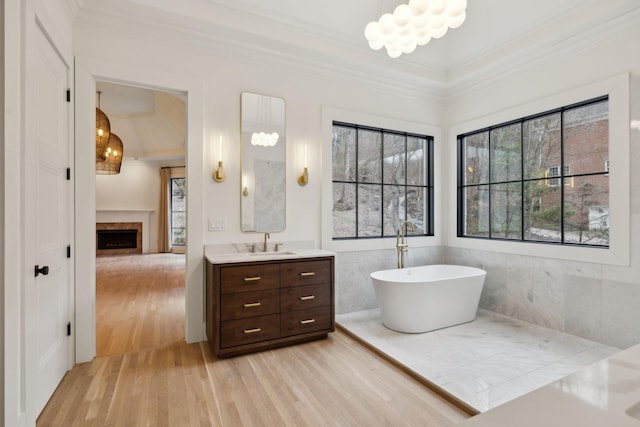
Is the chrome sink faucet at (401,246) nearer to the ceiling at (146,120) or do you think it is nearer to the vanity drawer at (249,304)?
the vanity drawer at (249,304)

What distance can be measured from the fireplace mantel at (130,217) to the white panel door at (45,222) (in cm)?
772

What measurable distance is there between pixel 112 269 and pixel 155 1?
602 cm

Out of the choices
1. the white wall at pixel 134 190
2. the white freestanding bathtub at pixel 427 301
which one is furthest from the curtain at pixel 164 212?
the white freestanding bathtub at pixel 427 301

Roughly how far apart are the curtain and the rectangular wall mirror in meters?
7.37

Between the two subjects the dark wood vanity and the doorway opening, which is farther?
the doorway opening

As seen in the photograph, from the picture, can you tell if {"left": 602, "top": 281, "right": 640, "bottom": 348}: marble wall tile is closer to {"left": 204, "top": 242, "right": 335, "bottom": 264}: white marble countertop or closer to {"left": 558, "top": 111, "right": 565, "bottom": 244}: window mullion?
{"left": 558, "top": 111, "right": 565, "bottom": 244}: window mullion

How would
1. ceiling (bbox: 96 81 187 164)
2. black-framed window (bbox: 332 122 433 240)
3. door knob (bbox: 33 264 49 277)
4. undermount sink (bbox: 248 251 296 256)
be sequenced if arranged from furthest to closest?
1. ceiling (bbox: 96 81 187 164)
2. black-framed window (bbox: 332 122 433 240)
3. undermount sink (bbox: 248 251 296 256)
4. door knob (bbox: 33 264 49 277)

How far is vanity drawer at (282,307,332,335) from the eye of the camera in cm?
296

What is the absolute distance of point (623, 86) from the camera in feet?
9.18

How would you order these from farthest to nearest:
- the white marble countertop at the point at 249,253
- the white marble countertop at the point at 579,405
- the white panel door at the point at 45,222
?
1. the white marble countertop at the point at 249,253
2. the white panel door at the point at 45,222
3. the white marble countertop at the point at 579,405

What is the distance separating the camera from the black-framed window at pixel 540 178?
10.3ft

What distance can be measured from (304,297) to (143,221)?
8291 mm

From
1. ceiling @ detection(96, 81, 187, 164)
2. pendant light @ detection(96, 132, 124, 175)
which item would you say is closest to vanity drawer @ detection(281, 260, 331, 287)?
ceiling @ detection(96, 81, 187, 164)

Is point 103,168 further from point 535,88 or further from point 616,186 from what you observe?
point 616,186
